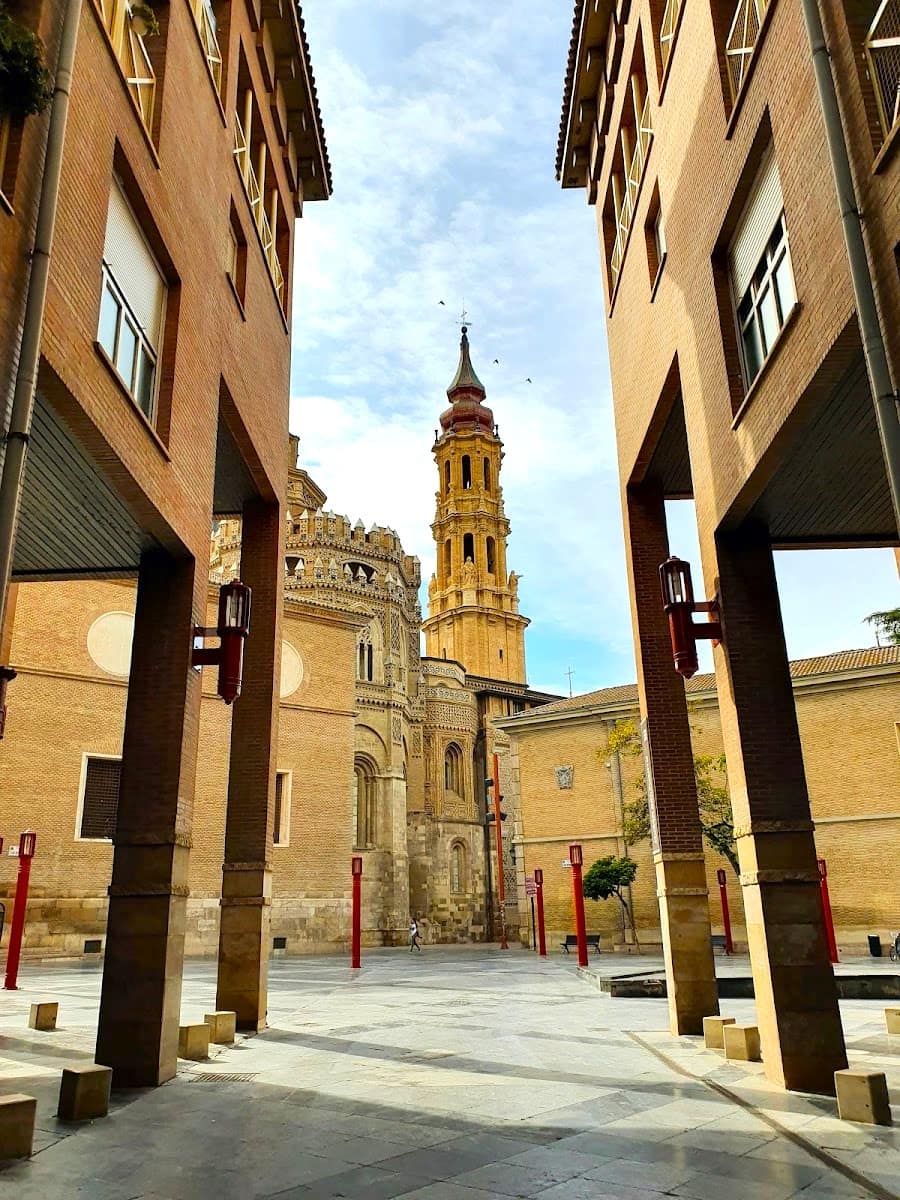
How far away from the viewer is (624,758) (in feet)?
115

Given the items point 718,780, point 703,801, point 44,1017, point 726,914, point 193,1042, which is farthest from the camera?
point 718,780

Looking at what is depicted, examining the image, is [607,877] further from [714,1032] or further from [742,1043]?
[742,1043]

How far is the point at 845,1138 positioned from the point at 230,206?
12.2 m

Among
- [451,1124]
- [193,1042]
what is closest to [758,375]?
[451,1124]

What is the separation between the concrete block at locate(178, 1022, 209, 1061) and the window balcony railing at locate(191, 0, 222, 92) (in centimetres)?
1124

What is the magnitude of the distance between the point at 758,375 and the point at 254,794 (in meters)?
8.36

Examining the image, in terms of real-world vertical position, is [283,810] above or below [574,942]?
above

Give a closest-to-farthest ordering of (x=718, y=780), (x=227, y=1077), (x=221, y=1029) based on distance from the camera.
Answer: (x=227, y=1077)
(x=221, y=1029)
(x=718, y=780)

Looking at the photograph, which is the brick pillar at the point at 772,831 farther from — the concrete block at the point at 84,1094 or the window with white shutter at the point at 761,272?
the concrete block at the point at 84,1094

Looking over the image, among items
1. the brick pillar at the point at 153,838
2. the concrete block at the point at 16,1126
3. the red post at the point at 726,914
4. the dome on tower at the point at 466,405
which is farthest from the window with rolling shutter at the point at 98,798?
the dome on tower at the point at 466,405

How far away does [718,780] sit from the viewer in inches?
1300

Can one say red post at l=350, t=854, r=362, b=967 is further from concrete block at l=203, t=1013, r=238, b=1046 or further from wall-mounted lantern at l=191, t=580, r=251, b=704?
wall-mounted lantern at l=191, t=580, r=251, b=704

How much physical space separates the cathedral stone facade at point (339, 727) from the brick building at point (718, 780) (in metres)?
7.89

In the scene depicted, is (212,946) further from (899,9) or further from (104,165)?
(899,9)
